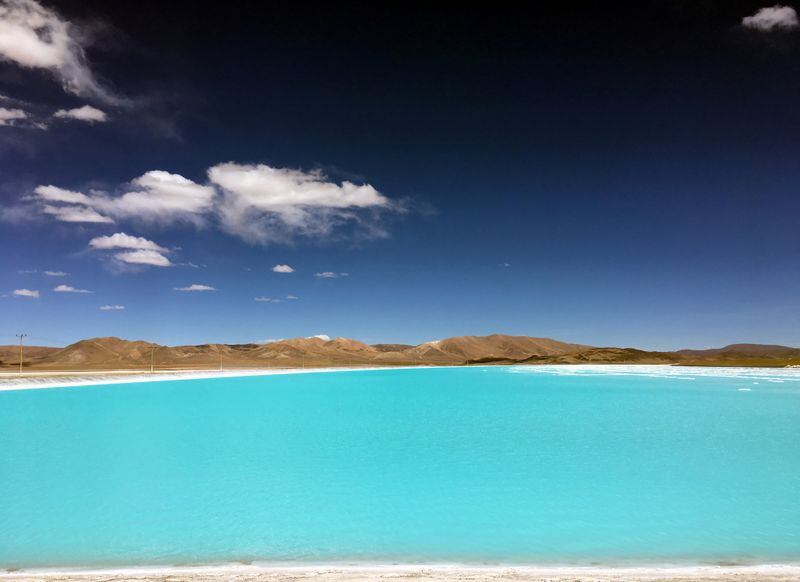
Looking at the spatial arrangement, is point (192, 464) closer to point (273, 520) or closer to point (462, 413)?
point (273, 520)

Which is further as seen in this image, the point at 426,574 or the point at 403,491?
the point at 403,491

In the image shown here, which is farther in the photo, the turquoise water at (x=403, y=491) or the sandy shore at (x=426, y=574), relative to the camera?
the turquoise water at (x=403, y=491)

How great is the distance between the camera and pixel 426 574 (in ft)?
24.6

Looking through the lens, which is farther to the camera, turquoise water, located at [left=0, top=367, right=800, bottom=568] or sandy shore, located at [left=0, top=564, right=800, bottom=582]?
turquoise water, located at [left=0, top=367, right=800, bottom=568]

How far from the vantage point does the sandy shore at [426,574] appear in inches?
282

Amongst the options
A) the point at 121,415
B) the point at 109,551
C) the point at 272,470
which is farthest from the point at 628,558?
the point at 121,415

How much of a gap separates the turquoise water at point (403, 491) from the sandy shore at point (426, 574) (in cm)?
79

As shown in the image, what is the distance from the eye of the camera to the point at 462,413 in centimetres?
2989

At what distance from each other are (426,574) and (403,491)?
19.1 feet

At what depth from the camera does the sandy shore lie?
7.17 meters

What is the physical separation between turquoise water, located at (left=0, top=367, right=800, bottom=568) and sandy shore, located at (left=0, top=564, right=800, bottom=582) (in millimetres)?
794

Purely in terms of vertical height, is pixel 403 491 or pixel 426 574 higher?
pixel 426 574

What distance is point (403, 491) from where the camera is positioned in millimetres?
13227

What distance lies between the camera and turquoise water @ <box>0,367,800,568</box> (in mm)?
9359
